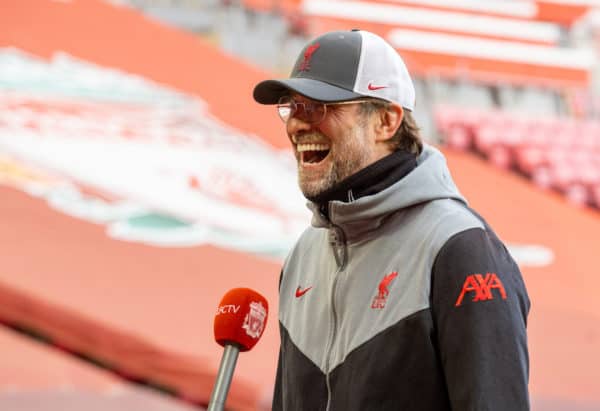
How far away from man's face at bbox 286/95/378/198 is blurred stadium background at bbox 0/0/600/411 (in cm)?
163

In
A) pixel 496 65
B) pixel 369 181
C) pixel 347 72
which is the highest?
pixel 496 65

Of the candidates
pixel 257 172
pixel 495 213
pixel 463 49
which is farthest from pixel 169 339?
pixel 463 49

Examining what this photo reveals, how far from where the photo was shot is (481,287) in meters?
0.91

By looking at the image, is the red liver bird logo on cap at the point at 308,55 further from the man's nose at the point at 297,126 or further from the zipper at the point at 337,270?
the zipper at the point at 337,270

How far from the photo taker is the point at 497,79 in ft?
22.7

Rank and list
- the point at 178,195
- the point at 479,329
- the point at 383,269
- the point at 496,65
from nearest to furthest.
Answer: the point at 479,329 < the point at 383,269 < the point at 178,195 < the point at 496,65

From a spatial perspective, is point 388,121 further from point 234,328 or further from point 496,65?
point 496,65

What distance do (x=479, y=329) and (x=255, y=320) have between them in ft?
0.97

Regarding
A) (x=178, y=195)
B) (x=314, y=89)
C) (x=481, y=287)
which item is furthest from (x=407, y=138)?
(x=178, y=195)

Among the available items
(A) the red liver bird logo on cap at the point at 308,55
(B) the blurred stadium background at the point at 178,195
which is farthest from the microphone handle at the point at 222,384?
(B) the blurred stadium background at the point at 178,195

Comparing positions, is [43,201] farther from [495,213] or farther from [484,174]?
[484,174]

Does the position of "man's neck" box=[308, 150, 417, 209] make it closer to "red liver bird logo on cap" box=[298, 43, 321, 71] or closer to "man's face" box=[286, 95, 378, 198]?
"man's face" box=[286, 95, 378, 198]

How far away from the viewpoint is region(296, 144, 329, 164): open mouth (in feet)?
3.43

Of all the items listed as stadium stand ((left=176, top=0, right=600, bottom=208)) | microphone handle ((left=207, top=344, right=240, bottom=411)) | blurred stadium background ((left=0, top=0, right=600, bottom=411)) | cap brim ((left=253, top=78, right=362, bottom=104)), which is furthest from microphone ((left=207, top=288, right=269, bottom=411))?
stadium stand ((left=176, top=0, right=600, bottom=208))
